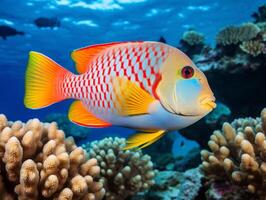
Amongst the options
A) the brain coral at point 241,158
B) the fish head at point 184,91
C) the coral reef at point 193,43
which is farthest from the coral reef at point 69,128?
the fish head at point 184,91

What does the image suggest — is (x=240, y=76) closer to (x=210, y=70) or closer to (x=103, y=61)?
(x=210, y=70)

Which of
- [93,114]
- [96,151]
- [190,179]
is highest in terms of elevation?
[93,114]

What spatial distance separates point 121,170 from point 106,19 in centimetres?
2315

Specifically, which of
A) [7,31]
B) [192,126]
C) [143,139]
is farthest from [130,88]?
[7,31]

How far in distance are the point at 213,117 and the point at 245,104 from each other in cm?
118

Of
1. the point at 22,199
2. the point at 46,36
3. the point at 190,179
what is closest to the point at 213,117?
the point at 190,179

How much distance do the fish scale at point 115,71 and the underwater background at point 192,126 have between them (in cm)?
83

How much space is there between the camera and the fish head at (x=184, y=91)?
1.92m

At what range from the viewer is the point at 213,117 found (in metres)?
9.94

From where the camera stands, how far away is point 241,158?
352 centimetres

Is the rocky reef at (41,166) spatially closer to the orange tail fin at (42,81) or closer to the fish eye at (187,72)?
the orange tail fin at (42,81)

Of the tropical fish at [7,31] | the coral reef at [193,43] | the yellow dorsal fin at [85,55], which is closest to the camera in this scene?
the yellow dorsal fin at [85,55]

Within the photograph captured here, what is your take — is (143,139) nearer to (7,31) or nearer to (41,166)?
(41,166)

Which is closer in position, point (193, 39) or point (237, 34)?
point (237, 34)
